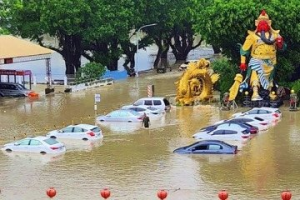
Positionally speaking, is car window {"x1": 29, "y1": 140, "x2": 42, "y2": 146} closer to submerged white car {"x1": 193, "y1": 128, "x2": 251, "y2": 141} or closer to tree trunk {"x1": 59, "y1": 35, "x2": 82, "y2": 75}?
submerged white car {"x1": 193, "y1": 128, "x2": 251, "y2": 141}

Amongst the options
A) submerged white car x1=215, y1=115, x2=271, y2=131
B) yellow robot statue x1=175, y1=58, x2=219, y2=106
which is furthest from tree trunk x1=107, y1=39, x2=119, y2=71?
submerged white car x1=215, y1=115, x2=271, y2=131

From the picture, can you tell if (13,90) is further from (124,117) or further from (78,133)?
(78,133)

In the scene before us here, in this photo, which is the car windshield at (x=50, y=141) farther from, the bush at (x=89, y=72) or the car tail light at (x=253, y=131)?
the bush at (x=89, y=72)

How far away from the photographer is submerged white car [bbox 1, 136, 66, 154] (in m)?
41.5

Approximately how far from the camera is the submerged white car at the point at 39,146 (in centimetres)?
4147

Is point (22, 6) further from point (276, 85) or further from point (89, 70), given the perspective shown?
point (276, 85)

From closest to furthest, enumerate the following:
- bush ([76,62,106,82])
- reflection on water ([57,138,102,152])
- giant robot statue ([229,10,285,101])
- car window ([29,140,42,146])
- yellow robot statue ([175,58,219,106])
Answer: car window ([29,140,42,146]), reflection on water ([57,138,102,152]), giant robot statue ([229,10,285,101]), yellow robot statue ([175,58,219,106]), bush ([76,62,106,82])

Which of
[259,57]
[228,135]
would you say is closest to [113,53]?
[259,57]

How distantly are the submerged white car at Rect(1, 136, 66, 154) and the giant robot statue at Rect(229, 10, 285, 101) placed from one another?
2001 centimetres

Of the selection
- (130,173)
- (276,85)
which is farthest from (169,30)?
(130,173)

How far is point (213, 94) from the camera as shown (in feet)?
213

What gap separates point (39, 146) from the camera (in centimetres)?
4153

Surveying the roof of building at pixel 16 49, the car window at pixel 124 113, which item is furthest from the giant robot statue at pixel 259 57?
the roof of building at pixel 16 49

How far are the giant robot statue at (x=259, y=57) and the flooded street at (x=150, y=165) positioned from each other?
428cm
